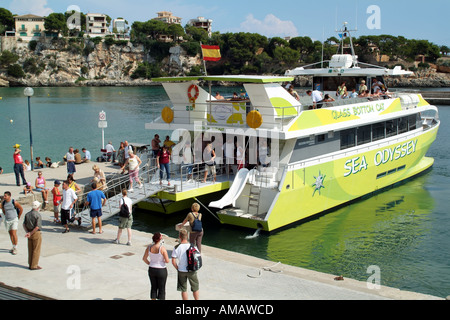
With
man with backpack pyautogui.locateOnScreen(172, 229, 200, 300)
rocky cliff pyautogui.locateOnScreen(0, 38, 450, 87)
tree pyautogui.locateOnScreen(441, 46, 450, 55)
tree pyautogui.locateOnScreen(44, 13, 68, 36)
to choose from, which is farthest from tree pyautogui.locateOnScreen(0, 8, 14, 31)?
man with backpack pyautogui.locateOnScreen(172, 229, 200, 300)

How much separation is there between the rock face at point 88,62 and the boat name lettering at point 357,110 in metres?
129

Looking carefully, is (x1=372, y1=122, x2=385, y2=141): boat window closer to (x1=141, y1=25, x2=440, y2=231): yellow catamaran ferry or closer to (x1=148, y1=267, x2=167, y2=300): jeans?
(x1=141, y1=25, x2=440, y2=231): yellow catamaran ferry

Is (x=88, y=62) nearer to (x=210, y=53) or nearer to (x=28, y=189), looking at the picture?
(x=28, y=189)

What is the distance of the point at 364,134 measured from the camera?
18.8 metres

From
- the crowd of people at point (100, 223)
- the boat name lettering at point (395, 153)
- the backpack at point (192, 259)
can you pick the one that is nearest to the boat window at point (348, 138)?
the boat name lettering at point (395, 153)

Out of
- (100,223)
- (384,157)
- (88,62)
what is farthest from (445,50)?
(100,223)

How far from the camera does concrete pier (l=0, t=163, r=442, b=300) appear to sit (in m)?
8.86

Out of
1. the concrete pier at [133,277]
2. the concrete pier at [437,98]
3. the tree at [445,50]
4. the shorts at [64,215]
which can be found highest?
the tree at [445,50]

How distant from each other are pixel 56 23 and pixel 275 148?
157m

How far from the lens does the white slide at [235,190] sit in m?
14.5

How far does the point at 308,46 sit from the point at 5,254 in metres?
133

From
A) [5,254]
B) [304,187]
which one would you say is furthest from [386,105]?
[5,254]

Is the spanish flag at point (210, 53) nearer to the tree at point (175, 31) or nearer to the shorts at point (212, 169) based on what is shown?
the shorts at point (212, 169)

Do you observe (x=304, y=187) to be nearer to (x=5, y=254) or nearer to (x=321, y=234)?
(x=321, y=234)
